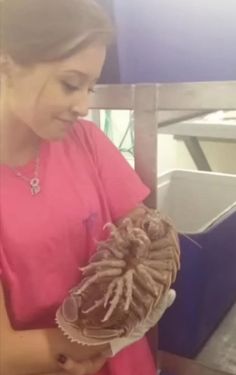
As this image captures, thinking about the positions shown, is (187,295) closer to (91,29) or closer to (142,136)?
(142,136)

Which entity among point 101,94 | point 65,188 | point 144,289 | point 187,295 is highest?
point 101,94

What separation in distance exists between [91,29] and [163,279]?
1.08 feet

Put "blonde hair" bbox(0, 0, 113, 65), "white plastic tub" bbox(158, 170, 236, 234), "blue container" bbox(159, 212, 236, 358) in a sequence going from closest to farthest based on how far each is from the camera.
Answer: "blonde hair" bbox(0, 0, 113, 65)
"blue container" bbox(159, 212, 236, 358)
"white plastic tub" bbox(158, 170, 236, 234)

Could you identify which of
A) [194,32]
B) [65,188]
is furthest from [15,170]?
[194,32]

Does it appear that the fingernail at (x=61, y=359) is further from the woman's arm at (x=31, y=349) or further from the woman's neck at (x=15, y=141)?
the woman's neck at (x=15, y=141)

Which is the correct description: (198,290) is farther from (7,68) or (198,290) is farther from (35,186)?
(7,68)

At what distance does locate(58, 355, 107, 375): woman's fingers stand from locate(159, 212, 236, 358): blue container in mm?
220

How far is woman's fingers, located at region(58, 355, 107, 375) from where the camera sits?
0.64m

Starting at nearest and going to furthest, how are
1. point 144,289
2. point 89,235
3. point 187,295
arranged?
point 144,289 < point 89,235 < point 187,295

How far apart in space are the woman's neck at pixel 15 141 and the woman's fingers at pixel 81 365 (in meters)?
0.27

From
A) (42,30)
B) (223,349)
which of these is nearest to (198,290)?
(223,349)

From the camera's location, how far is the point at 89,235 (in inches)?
28.7

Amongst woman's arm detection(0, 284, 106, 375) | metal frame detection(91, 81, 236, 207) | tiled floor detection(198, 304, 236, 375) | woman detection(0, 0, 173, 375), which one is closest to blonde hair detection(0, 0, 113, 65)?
woman detection(0, 0, 173, 375)

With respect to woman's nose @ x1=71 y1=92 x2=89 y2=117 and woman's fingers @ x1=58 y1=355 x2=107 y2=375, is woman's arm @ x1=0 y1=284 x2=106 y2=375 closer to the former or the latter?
woman's fingers @ x1=58 y1=355 x2=107 y2=375
